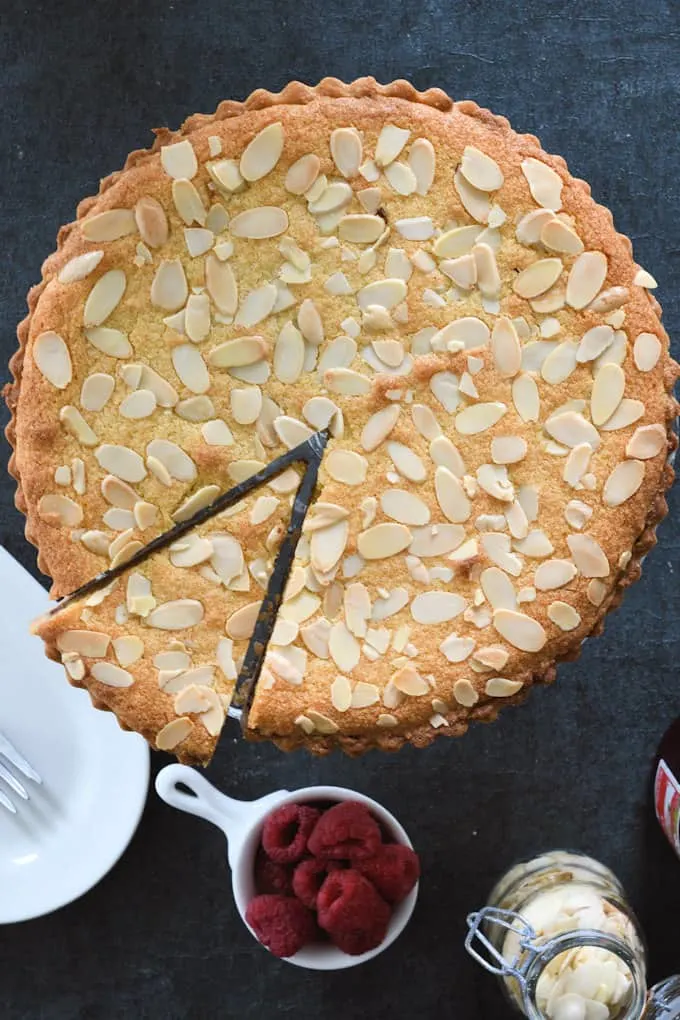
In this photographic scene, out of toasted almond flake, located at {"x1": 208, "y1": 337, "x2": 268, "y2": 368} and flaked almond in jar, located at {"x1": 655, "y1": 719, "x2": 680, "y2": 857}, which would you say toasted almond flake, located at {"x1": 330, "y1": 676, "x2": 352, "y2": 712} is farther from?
Result: flaked almond in jar, located at {"x1": 655, "y1": 719, "x2": 680, "y2": 857}

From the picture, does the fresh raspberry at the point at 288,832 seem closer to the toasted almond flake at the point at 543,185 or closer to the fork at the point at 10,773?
the fork at the point at 10,773

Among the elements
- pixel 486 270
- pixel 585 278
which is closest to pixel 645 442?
pixel 585 278

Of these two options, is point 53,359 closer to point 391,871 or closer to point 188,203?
point 188,203

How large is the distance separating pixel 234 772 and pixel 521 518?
910 millimetres

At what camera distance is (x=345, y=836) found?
7.03 feet

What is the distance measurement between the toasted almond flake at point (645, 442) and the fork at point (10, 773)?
1.38 meters

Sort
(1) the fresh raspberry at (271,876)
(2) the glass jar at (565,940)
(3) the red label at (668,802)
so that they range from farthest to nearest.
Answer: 1. (3) the red label at (668,802)
2. (1) the fresh raspberry at (271,876)
3. (2) the glass jar at (565,940)

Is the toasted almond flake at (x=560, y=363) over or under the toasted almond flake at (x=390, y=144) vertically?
under

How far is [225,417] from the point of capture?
2037 mm

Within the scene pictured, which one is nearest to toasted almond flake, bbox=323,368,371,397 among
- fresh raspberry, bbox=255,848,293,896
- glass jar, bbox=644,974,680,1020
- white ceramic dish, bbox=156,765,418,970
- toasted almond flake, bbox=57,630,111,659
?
toasted almond flake, bbox=57,630,111,659

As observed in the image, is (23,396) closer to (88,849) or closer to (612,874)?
(88,849)

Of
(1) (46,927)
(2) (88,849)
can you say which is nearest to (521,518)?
(2) (88,849)

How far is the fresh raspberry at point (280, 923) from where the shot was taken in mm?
2156

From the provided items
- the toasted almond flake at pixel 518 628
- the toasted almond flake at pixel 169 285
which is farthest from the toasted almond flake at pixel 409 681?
the toasted almond flake at pixel 169 285
